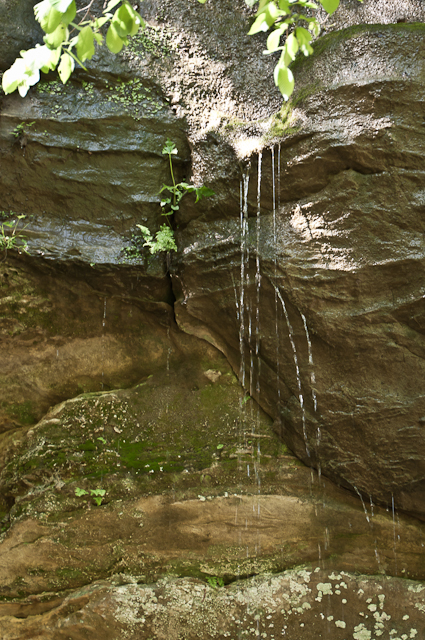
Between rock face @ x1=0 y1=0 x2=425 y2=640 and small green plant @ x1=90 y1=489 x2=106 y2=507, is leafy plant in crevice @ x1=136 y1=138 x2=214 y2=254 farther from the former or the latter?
small green plant @ x1=90 y1=489 x2=106 y2=507

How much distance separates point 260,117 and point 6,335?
3348 millimetres

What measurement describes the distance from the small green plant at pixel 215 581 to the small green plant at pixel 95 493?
125 centimetres

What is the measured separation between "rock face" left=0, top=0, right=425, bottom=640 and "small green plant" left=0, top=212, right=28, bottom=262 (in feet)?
0.27

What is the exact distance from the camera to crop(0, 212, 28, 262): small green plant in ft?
16.1

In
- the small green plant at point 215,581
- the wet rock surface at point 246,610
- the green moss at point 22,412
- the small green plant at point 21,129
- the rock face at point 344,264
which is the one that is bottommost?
the wet rock surface at point 246,610

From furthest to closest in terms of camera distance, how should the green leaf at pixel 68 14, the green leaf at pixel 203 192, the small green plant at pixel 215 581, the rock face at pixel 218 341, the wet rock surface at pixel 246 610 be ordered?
the green leaf at pixel 203 192, the small green plant at pixel 215 581, the wet rock surface at pixel 246 610, the rock face at pixel 218 341, the green leaf at pixel 68 14

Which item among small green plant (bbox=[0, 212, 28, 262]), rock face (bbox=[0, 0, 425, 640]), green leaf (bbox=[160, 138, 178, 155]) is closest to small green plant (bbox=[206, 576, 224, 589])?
rock face (bbox=[0, 0, 425, 640])

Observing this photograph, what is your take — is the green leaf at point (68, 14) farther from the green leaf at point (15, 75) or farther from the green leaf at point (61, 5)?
the green leaf at point (15, 75)

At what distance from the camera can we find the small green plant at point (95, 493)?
4.93 m

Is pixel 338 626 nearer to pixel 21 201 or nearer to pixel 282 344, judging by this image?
pixel 282 344

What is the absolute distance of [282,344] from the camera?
4730mm

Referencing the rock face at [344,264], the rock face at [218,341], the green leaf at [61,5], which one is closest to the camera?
the green leaf at [61,5]

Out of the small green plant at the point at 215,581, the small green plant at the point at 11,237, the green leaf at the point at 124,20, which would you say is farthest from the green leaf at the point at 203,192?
the small green plant at the point at 215,581

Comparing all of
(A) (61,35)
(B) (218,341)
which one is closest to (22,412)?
(B) (218,341)
